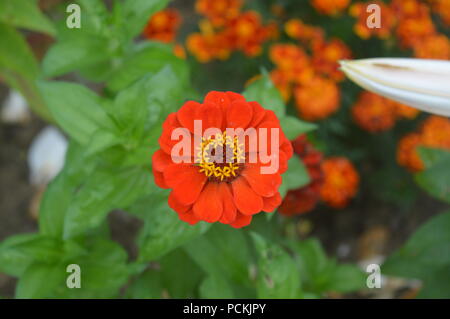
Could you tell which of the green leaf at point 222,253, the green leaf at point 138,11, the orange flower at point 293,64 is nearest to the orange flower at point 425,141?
the orange flower at point 293,64

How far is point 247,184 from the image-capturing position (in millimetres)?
518

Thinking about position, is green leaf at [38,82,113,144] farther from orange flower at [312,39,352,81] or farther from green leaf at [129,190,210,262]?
orange flower at [312,39,352,81]

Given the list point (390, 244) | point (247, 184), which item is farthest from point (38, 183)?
point (247, 184)

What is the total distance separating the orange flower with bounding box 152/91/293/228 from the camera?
0.49 meters

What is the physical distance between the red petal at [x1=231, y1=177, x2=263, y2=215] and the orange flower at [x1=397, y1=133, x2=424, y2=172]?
71 cm

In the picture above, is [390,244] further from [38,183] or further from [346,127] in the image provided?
[38,183]

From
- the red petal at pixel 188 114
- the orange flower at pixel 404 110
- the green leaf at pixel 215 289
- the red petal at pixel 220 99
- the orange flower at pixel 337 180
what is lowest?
the green leaf at pixel 215 289

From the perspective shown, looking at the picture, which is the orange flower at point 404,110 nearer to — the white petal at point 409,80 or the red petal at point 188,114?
the white petal at point 409,80

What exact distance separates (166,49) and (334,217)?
2.42 ft

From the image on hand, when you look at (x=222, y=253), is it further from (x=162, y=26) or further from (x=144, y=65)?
(x=162, y=26)

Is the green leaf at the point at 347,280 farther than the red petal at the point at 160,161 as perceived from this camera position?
Yes

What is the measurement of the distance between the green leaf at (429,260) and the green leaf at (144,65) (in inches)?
17.7

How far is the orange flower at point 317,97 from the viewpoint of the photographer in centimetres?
109
